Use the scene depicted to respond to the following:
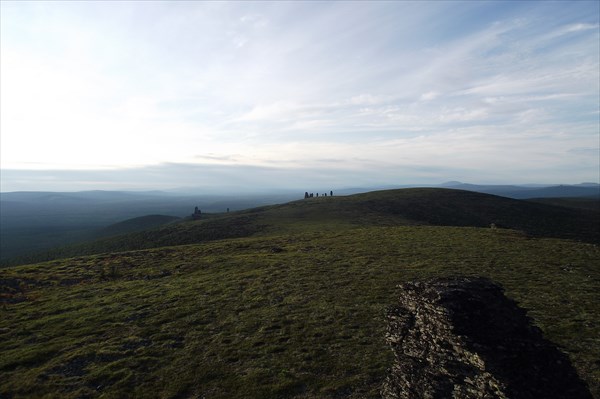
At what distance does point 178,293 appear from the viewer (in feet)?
99.8

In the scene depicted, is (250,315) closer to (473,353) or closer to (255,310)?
(255,310)

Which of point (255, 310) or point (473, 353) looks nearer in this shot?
point (473, 353)

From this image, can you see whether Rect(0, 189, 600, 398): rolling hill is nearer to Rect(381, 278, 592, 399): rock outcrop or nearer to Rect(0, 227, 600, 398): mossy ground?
Rect(0, 227, 600, 398): mossy ground

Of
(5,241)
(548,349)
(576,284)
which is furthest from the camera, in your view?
(5,241)

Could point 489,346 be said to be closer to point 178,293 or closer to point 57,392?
point 57,392

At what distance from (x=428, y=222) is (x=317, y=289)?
59840 millimetres

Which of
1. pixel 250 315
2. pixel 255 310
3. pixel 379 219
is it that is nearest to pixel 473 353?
pixel 250 315

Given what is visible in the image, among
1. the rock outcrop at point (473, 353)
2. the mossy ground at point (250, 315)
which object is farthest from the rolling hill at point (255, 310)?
the rock outcrop at point (473, 353)

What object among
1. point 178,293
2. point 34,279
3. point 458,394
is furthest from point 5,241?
point 458,394

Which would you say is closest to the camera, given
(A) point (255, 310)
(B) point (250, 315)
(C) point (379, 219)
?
(B) point (250, 315)

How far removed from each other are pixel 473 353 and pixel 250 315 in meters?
15.9

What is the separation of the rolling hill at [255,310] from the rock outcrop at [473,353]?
2796mm

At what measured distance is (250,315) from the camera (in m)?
24.3

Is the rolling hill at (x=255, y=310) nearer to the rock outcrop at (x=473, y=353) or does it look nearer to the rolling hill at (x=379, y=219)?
the rock outcrop at (x=473, y=353)
